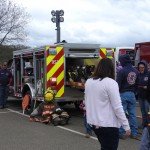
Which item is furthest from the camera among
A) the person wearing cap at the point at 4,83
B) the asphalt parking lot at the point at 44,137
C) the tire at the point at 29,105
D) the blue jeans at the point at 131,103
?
the person wearing cap at the point at 4,83

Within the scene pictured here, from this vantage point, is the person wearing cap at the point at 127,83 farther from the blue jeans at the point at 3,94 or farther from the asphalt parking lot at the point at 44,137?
the blue jeans at the point at 3,94

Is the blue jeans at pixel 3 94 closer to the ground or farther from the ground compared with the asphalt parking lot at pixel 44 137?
farther from the ground

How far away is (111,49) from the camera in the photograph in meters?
12.6

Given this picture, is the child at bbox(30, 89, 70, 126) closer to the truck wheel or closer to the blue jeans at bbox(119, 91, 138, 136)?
the truck wheel

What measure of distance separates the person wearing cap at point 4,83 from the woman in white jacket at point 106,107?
10.1m

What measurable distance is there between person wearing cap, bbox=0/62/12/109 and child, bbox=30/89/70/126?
149 inches

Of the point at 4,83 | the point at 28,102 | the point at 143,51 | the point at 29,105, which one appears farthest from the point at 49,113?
the point at 143,51

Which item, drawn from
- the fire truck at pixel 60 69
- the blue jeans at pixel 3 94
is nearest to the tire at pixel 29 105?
the fire truck at pixel 60 69

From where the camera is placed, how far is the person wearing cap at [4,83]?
46.9ft

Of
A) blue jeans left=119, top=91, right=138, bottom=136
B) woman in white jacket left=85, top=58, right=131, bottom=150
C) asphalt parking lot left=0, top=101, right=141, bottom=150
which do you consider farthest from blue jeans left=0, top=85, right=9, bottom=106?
woman in white jacket left=85, top=58, right=131, bottom=150

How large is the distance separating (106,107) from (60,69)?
6995mm

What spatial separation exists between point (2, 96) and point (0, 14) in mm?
23874

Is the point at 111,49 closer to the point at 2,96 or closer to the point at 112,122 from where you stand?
the point at 2,96

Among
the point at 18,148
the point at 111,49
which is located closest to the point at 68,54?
the point at 111,49
